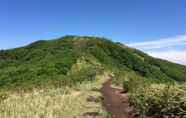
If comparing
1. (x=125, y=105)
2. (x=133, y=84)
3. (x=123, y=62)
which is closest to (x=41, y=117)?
(x=125, y=105)

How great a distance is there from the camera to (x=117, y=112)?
22344 mm

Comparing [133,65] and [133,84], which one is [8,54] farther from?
[133,84]

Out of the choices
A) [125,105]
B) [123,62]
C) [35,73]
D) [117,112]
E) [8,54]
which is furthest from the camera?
[8,54]

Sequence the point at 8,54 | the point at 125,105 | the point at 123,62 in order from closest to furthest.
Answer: the point at 125,105 < the point at 123,62 < the point at 8,54

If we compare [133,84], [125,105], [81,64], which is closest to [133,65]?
[81,64]

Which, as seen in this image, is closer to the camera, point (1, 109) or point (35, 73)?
point (1, 109)

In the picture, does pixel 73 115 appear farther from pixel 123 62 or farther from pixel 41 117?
pixel 123 62

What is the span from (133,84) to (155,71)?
329 feet

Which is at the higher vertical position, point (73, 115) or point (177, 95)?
point (177, 95)

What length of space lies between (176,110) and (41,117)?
6383mm

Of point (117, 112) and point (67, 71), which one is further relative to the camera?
point (67, 71)

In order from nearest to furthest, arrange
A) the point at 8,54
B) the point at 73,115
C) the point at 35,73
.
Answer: the point at 73,115, the point at 35,73, the point at 8,54

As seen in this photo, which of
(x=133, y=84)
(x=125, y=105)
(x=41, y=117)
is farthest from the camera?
(x=133, y=84)

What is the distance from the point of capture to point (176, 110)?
15.5m
